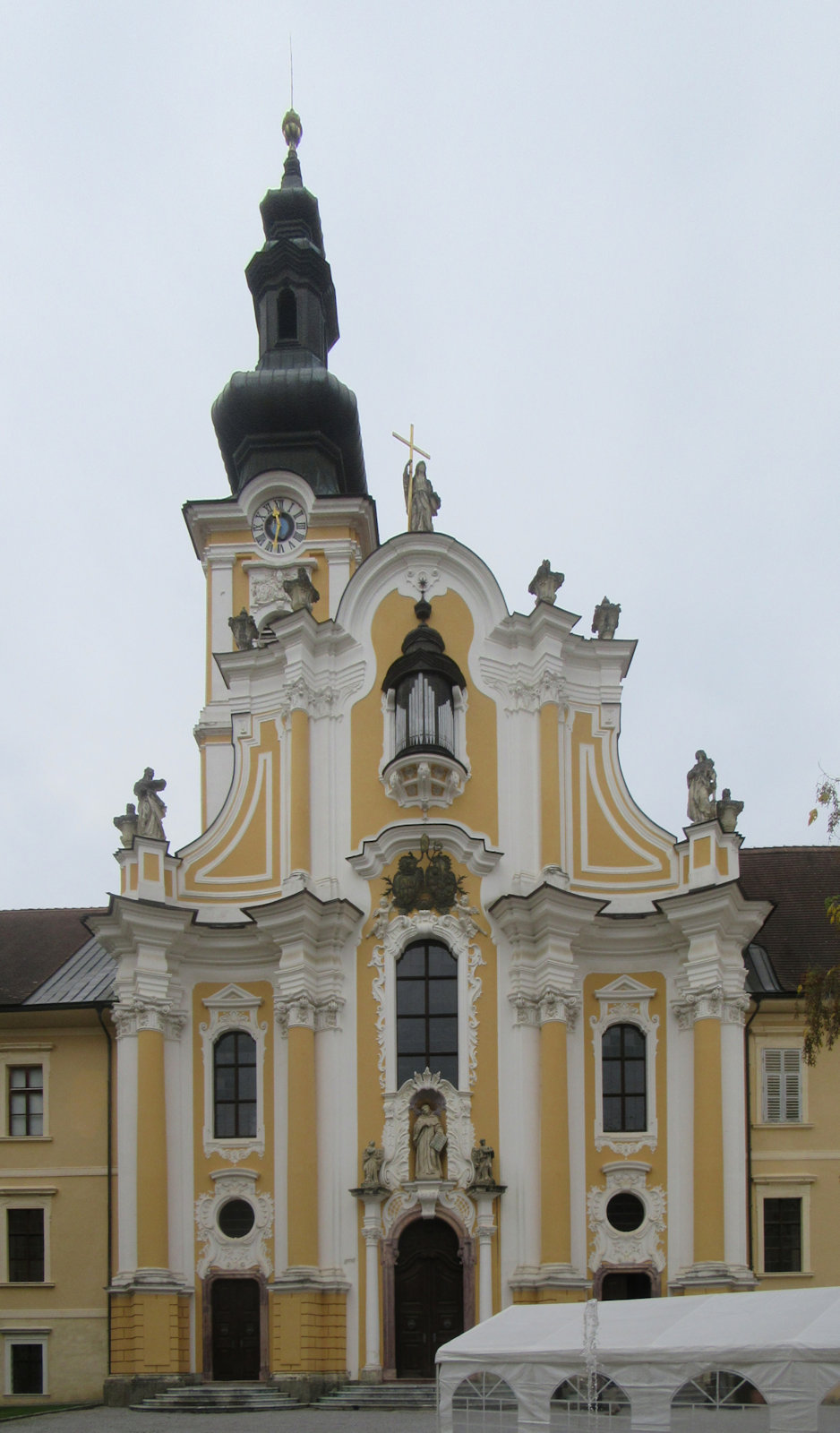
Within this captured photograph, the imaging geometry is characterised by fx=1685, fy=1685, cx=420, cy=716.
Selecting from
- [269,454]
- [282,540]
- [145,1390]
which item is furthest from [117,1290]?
[269,454]

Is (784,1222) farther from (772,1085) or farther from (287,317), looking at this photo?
(287,317)

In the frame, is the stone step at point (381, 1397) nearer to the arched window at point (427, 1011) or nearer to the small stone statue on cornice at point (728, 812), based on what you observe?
the arched window at point (427, 1011)

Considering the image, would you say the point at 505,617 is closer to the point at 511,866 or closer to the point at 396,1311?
the point at 511,866

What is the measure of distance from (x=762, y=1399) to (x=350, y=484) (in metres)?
30.2

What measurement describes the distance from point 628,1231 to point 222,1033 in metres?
7.34

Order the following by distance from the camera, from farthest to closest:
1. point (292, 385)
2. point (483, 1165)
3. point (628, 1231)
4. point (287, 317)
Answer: point (287, 317)
point (292, 385)
point (628, 1231)
point (483, 1165)

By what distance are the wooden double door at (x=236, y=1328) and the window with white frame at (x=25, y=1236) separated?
3.14 metres

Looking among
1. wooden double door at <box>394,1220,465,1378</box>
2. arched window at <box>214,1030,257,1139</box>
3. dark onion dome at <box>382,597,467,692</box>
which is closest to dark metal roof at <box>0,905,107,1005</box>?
arched window at <box>214,1030,257,1139</box>

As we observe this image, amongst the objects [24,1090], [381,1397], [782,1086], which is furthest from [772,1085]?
[24,1090]

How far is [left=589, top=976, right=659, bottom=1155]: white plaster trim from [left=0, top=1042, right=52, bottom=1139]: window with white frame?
932cm

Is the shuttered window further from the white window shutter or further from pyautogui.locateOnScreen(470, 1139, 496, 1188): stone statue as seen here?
pyautogui.locateOnScreen(470, 1139, 496, 1188): stone statue

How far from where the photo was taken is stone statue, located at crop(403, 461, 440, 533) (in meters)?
30.6

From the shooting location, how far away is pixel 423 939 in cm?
2817

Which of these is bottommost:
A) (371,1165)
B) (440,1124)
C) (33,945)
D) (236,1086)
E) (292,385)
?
(371,1165)
